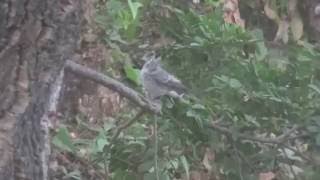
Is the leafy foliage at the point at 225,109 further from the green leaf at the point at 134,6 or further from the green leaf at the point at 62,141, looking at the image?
the green leaf at the point at 134,6

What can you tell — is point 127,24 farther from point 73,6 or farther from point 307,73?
point 73,6

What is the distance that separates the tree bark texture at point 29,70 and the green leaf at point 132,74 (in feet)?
4.63

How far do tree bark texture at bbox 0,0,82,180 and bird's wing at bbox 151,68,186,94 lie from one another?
2.76 feet

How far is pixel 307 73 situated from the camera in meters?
2.33

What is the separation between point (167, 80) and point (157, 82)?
0.06 m

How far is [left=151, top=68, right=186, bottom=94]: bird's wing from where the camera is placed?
2.63 meters

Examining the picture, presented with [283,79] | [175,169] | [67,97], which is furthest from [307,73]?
[67,97]

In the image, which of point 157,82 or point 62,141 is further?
point 157,82

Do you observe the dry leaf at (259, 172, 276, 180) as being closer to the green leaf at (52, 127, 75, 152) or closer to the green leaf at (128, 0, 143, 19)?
the green leaf at (52, 127, 75, 152)

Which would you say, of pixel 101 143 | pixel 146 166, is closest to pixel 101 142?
pixel 101 143

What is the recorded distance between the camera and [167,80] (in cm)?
275

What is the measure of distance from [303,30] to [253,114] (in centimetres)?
61

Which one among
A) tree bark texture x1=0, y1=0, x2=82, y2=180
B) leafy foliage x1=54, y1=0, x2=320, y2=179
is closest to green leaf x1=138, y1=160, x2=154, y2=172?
leafy foliage x1=54, y1=0, x2=320, y2=179

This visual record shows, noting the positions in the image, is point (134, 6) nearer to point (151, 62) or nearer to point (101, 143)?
point (151, 62)
